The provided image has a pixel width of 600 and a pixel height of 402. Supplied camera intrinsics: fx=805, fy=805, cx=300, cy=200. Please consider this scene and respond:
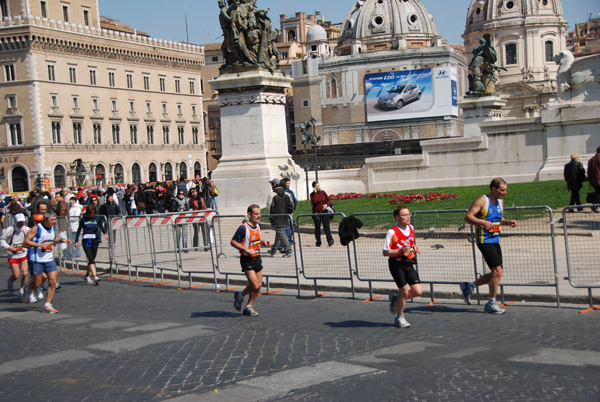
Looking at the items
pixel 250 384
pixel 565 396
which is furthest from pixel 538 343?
pixel 250 384

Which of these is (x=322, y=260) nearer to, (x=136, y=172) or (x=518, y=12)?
(x=136, y=172)

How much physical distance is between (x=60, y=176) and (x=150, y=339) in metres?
79.7

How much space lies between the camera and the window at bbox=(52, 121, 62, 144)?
280 ft

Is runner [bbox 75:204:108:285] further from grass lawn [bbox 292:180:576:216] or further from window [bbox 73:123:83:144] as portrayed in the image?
window [bbox 73:123:83:144]

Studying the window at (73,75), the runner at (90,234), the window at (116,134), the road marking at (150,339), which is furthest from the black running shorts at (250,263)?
the window at (116,134)

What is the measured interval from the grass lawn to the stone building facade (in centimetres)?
5408

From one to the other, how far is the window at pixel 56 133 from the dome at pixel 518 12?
7732cm

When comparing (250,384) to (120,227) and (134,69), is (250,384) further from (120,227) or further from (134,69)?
(134,69)

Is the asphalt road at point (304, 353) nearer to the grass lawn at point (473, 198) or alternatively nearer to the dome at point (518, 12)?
the grass lawn at point (473, 198)

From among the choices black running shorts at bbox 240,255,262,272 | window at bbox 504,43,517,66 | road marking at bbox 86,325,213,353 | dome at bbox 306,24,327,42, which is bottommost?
road marking at bbox 86,325,213,353

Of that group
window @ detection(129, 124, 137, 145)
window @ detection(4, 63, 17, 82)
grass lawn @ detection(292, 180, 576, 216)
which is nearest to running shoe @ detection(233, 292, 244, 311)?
grass lawn @ detection(292, 180, 576, 216)

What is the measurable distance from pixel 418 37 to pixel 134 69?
5951 cm

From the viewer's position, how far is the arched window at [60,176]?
3374 inches

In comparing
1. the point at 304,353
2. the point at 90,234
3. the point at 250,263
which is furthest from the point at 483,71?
the point at 304,353
